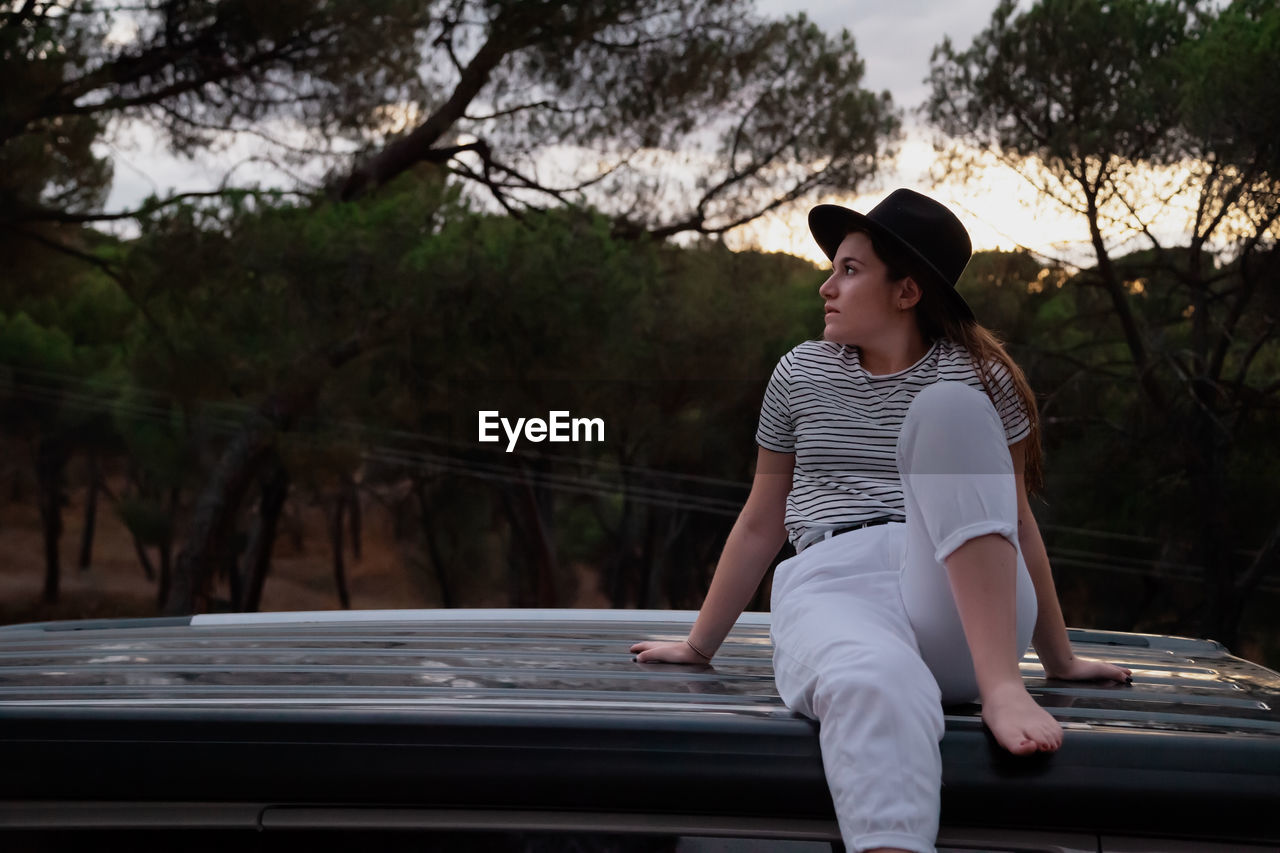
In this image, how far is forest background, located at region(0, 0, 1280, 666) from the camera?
10.2m

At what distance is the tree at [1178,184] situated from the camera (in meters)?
9.84

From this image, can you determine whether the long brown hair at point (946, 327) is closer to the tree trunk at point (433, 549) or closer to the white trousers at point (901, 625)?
the white trousers at point (901, 625)

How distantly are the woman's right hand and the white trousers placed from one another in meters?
0.14

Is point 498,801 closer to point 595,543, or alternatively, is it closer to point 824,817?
point 824,817

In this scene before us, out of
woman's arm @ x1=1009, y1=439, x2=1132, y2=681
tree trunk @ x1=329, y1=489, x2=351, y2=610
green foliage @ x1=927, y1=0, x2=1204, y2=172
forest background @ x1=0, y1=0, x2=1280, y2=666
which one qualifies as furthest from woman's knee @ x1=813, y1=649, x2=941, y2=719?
tree trunk @ x1=329, y1=489, x2=351, y2=610

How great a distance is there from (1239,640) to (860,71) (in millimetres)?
6293

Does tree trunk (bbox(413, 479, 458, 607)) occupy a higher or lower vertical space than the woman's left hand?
lower

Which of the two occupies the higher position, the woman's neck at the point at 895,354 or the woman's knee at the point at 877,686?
the woman's neck at the point at 895,354

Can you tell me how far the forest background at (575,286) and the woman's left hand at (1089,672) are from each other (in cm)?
815

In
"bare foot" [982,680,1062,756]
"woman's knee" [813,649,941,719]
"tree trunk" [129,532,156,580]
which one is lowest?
"tree trunk" [129,532,156,580]

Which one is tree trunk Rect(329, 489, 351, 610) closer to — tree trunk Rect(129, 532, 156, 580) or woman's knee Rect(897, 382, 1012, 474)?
tree trunk Rect(129, 532, 156, 580)

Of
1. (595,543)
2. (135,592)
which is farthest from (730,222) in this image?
(135,592)

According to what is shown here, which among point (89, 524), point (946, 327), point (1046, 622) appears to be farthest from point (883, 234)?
point (89, 524)

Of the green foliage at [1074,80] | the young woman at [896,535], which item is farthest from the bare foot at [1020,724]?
the green foliage at [1074,80]
